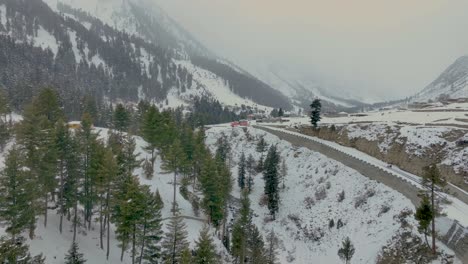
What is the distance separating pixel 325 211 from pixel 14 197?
4674cm

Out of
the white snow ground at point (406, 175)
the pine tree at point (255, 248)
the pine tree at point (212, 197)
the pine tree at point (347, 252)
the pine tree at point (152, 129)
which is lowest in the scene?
the pine tree at point (255, 248)

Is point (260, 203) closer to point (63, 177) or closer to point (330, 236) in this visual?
point (330, 236)

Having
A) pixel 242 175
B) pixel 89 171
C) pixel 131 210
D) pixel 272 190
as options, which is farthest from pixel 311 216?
pixel 89 171

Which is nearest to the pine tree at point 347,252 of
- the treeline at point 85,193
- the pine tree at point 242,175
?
the treeline at point 85,193

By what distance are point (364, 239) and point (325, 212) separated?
1322 centimetres

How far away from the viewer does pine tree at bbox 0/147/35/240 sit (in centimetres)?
3778

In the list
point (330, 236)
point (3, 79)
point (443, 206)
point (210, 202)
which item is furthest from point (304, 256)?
→ point (3, 79)

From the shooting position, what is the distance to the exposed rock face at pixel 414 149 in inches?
2165

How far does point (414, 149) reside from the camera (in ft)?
213

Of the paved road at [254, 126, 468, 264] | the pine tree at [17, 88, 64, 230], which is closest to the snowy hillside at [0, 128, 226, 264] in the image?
the pine tree at [17, 88, 64, 230]

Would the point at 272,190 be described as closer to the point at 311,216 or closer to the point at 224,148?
the point at 311,216

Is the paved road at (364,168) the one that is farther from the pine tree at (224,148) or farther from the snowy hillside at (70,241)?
the snowy hillside at (70,241)

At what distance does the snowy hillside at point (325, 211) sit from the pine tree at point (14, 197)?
38672mm

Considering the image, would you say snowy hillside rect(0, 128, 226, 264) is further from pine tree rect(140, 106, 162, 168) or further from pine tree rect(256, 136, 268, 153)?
pine tree rect(256, 136, 268, 153)
